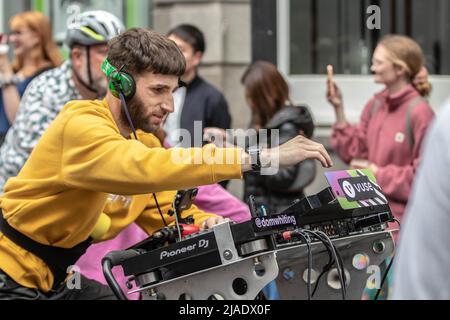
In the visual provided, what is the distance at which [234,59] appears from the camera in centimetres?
994

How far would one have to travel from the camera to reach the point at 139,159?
3.47 m

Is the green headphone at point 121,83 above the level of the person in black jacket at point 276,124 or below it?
above

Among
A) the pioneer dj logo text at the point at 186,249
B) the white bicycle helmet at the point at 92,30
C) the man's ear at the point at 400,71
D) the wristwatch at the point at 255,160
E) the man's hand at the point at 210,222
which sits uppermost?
the white bicycle helmet at the point at 92,30

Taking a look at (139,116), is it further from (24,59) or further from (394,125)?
(24,59)

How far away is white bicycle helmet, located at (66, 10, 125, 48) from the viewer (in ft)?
19.4

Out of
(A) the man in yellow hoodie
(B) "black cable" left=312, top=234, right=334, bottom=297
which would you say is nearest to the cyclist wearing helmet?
(A) the man in yellow hoodie

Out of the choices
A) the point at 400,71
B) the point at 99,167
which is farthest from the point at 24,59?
the point at 99,167

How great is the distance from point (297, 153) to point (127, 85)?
2.39 feet

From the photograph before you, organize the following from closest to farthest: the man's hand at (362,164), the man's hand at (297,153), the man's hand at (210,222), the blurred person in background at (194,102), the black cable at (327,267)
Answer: the man's hand at (297,153) < the black cable at (327,267) < the man's hand at (210,222) < the man's hand at (362,164) < the blurred person in background at (194,102)

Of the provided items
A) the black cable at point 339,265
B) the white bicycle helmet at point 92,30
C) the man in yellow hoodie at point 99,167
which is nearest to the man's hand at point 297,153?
the man in yellow hoodie at point 99,167

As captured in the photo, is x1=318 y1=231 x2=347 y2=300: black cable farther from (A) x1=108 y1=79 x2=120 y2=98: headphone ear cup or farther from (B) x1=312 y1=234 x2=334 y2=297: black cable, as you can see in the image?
(A) x1=108 y1=79 x2=120 y2=98: headphone ear cup

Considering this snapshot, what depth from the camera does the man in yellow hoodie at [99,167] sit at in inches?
136

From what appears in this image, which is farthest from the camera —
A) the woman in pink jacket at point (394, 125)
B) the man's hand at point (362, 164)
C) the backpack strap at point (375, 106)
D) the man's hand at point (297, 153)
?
the backpack strap at point (375, 106)

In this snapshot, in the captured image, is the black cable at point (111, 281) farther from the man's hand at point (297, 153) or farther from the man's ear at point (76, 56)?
the man's ear at point (76, 56)
